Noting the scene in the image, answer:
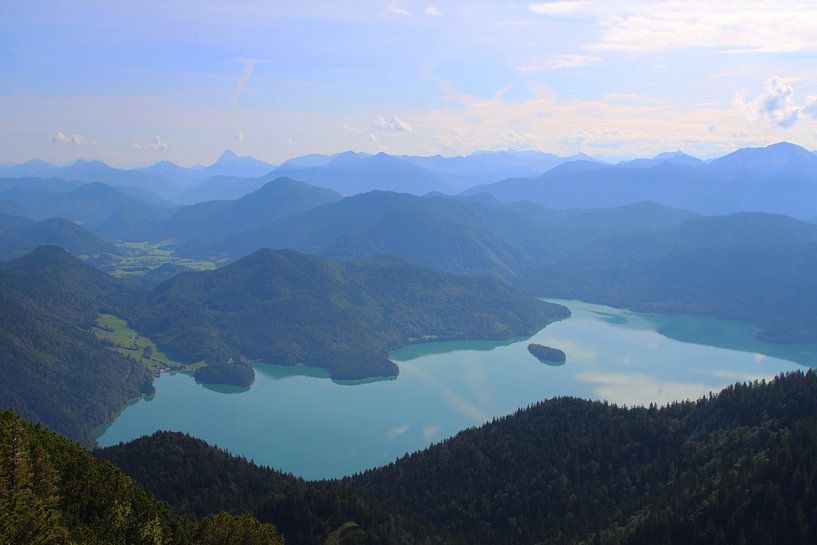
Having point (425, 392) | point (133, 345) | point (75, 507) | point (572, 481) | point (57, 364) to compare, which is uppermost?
point (133, 345)

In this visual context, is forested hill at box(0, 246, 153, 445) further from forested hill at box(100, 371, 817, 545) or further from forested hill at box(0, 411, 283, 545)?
forested hill at box(0, 411, 283, 545)

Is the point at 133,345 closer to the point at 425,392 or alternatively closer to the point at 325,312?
the point at 325,312

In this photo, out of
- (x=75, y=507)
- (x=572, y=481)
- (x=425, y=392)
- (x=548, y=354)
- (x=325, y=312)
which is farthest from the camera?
(x=325, y=312)

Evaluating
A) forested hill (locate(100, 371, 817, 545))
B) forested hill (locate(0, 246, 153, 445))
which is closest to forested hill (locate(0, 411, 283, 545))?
forested hill (locate(100, 371, 817, 545))

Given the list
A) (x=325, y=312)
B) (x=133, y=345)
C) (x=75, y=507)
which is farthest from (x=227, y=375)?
(x=75, y=507)

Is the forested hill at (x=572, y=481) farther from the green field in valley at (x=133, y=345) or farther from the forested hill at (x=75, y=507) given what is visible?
the green field in valley at (x=133, y=345)

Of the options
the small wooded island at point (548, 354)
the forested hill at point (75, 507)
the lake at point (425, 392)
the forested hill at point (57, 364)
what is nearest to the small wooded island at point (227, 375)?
the lake at point (425, 392)
